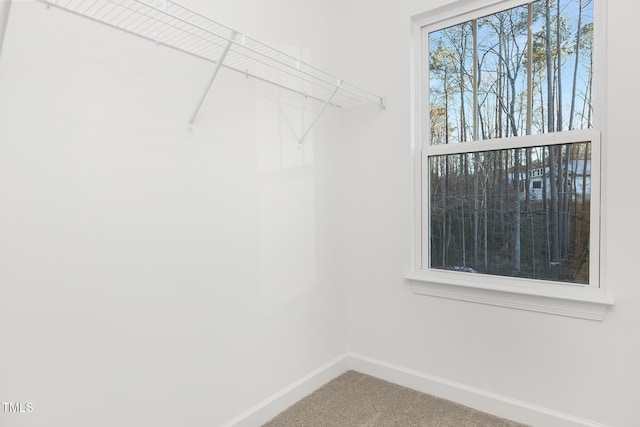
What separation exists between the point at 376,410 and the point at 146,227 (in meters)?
1.48

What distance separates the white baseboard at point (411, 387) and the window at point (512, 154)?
50 cm

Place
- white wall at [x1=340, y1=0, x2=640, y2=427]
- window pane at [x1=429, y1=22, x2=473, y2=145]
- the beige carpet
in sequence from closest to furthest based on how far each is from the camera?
1. white wall at [x1=340, y1=0, x2=640, y2=427]
2. the beige carpet
3. window pane at [x1=429, y1=22, x2=473, y2=145]

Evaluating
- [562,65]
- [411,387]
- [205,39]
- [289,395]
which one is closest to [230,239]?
[205,39]

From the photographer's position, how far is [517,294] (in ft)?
5.98

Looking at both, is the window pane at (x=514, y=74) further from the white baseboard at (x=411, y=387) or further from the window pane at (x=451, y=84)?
the white baseboard at (x=411, y=387)

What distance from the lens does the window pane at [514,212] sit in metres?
1.75

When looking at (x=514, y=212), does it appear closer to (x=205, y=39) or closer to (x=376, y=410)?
(x=376, y=410)

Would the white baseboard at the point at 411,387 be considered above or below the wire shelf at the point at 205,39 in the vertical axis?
below

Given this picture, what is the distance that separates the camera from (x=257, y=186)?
71.9 inches

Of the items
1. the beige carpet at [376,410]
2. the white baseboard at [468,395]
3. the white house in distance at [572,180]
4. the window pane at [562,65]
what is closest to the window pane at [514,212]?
the white house in distance at [572,180]

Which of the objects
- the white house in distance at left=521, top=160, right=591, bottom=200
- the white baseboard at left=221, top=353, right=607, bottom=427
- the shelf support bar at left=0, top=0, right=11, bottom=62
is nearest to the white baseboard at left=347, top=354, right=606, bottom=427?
the white baseboard at left=221, top=353, right=607, bottom=427

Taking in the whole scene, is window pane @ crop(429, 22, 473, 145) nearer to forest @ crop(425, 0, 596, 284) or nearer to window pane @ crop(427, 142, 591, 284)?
forest @ crop(425, 0, 596, 284)

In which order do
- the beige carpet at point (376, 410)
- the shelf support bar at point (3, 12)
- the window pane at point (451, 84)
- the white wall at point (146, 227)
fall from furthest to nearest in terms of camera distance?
the window pane at point (451, 84) < the beige carpet at point (376, 410) < the white wall at point (146, 227) < the shelf support bar at point (3, 12)

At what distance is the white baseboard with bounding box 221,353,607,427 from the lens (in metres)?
1.75
